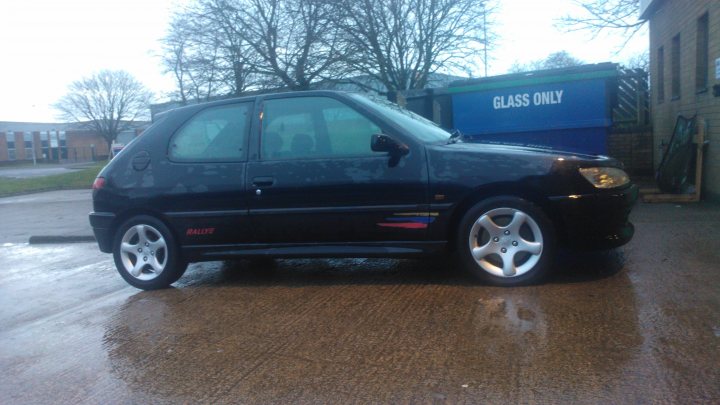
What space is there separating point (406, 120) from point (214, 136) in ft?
5.58

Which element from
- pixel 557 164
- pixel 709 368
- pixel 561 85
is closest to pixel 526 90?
pixel 561 85

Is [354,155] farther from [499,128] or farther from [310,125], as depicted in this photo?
[499,128]

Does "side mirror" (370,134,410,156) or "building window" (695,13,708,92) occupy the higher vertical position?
"building window" (695,13,708,92)

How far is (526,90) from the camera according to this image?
9.73 m

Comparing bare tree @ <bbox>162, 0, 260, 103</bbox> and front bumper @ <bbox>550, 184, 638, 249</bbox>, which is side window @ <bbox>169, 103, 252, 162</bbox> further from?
bare tree @ <bbox>162, 0, 260, 103</bbox>

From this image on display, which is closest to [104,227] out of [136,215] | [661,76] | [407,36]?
[136,215]

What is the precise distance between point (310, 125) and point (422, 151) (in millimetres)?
1023

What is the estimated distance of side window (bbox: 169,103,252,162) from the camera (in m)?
5.62

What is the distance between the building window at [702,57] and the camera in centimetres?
1005

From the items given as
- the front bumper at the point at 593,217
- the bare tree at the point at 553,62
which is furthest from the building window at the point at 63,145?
the front bumper at the point at 593,217

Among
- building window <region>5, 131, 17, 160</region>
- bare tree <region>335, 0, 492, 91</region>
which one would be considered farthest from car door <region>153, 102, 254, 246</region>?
building window <region>5, 131, 17, 160</region>

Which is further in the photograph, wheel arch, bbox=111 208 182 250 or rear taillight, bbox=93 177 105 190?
rear taillight, bbox=93 177 105 190

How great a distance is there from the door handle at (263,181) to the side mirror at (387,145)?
899mm

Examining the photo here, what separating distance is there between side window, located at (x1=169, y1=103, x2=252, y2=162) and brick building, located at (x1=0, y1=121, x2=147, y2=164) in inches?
2921
